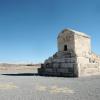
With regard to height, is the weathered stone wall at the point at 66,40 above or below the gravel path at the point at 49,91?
above

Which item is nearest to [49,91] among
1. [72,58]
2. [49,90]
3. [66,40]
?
[49,90]

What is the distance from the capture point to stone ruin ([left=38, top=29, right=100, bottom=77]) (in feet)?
71.5

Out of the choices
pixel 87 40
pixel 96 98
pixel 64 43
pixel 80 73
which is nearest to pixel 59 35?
pixel 64 43

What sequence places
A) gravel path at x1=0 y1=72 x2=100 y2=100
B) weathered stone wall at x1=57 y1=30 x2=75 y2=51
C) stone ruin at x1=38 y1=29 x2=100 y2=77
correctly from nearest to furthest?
gravel path at x1=0 y1=72 x2=100 y2=100, stone ruin at x1=38 y1=29 x2=100 y2=77, weathered stone wall at x1=57 y1=30 x2=75 y2=51

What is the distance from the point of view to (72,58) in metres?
21.9

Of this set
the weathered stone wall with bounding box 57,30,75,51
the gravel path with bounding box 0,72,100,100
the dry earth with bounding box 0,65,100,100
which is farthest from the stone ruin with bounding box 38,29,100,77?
the gravel path with bounding box 0,72,100,100

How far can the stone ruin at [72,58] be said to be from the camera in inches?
858

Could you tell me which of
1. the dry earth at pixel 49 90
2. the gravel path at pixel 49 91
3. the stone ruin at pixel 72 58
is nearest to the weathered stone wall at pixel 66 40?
the stone ruin at pixel 72 58

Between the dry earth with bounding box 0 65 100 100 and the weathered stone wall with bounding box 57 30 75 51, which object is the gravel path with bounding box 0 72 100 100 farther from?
the weathered stone wall with bounding box 57 30 75 51

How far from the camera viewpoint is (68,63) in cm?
2209

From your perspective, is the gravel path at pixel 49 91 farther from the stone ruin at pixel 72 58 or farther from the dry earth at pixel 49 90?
the stone ruin at pixel 72 58

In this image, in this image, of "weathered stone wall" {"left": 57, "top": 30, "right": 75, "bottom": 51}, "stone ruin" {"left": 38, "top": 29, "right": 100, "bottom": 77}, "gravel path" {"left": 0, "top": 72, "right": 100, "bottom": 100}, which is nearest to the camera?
"gravel path" {"left": 0, "top": 72, "right": 100, "bottom": 100}

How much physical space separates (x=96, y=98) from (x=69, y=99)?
1.28 m

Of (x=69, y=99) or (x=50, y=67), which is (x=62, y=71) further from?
(x=69, y=99)
